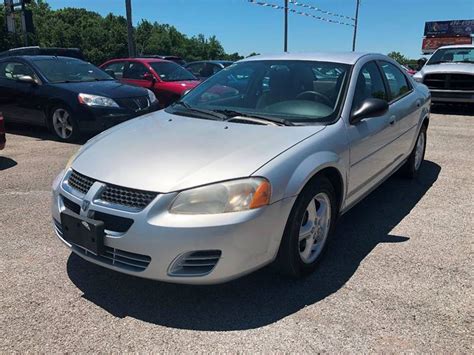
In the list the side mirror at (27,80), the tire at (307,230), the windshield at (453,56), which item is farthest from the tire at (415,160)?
the windshield at (453,56)

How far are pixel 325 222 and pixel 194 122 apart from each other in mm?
1247

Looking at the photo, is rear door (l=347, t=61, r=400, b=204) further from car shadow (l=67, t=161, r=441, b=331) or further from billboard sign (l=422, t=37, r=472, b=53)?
billboard sign (l=422, t=37, r=472, b=53)

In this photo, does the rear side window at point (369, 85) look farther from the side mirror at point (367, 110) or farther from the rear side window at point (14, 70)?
the rear side window at point (14, 70)

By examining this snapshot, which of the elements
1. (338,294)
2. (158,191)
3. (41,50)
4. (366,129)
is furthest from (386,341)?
(41,50)

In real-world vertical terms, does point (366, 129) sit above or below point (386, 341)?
above

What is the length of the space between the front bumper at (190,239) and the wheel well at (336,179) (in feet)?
2.10

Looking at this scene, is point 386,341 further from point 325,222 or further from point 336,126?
point 336,126

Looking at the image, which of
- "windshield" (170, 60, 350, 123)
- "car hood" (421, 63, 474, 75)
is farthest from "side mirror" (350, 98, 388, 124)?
"car hood" (421, 63, 474, 75)

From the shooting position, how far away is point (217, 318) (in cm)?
261

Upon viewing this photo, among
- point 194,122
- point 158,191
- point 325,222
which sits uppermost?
point 194,122

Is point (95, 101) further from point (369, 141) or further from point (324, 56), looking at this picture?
point (369, 141)

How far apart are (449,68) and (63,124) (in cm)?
929

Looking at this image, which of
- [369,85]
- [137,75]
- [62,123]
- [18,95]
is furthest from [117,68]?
[369,85]

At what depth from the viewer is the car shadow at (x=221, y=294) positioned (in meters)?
2.61
